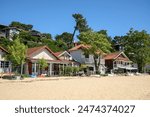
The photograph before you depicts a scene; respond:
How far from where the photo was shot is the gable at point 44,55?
1766 inches

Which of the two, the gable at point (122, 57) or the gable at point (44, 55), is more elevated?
the gable at point (122, 57)

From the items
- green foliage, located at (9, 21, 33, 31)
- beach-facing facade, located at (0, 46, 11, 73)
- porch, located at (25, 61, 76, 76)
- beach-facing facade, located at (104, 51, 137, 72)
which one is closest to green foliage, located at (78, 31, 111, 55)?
porch, located at (25, 61, 76, 76)

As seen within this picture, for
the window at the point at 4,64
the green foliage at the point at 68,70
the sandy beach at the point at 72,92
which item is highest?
the window at the point at 4,64

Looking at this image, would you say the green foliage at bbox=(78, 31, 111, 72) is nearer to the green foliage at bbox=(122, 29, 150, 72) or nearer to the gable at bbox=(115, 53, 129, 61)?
the gable at bbox=(115, 53, 129, 61)

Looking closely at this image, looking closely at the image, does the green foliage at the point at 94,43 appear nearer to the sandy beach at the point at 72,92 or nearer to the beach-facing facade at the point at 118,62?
the beach-facing facade at the point at 118,62

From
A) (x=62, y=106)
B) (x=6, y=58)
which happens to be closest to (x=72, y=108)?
(x=62, y=106)

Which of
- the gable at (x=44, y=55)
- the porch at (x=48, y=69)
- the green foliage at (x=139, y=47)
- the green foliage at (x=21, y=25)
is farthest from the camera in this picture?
the green foliage at (x=21, y=25)

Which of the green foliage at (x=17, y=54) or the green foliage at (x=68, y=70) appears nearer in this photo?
the green foliage at (x=17, y=54)

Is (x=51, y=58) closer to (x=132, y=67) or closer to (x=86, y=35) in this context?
(x=86, y=35)

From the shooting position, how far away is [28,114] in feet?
33.9

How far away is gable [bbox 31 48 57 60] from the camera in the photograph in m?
44.8

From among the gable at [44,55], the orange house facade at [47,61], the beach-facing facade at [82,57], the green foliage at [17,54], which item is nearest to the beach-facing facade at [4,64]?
the green foliage at [17,54]

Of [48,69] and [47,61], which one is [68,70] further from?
[47,61]

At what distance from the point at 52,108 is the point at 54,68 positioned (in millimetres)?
37935
